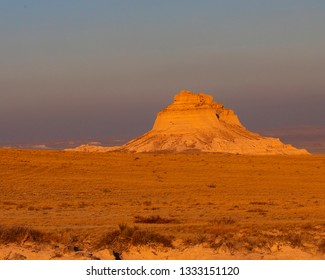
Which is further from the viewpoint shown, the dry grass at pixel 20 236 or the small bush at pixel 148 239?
the dry grass at pixel 20 236

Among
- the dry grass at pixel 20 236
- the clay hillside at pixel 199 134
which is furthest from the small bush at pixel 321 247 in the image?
the clay hillside at pixel 199 134

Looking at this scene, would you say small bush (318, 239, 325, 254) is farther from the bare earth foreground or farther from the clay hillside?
the clay hillside

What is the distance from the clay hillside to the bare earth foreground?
6675 centimetres

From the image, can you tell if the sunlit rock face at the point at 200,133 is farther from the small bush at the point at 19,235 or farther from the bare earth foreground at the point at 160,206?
the small bush at the point at 19,235

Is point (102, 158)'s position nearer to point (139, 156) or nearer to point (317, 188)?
point (139, 156)

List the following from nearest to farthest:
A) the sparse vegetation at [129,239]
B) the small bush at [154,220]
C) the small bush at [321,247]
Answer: the small bush at [321,247], the sparse vegetation at [129,239], the small bush at [154,220]

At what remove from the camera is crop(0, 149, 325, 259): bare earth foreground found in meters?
15.1

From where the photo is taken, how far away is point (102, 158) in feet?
148

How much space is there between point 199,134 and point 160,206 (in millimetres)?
103714

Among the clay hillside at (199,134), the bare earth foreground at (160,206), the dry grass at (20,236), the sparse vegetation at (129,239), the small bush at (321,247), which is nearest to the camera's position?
the small bush at (321,247)

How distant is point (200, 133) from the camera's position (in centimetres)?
13012

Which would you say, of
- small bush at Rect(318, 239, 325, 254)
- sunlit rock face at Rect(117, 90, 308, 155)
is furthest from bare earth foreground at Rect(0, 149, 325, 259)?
sunlit rock face at Rect(117, 90, 308, 155)

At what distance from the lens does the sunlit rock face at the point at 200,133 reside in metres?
118

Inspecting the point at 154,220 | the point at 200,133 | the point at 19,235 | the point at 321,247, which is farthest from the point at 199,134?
the point at 321,247
